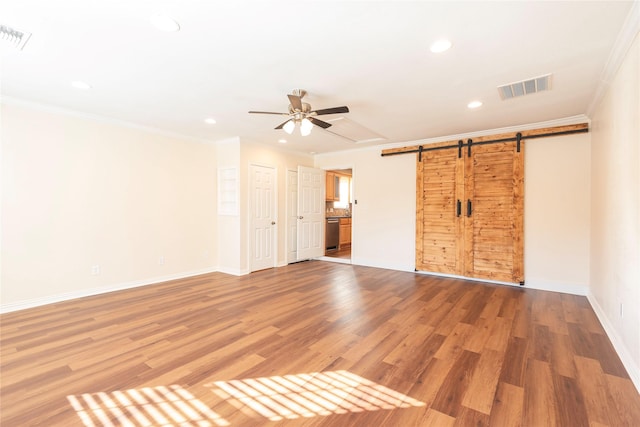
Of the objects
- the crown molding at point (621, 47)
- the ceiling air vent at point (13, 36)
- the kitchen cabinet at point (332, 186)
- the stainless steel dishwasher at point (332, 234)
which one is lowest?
the stainless steel dishwasher at point (332, 234)

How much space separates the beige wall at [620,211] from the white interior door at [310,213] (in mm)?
4917

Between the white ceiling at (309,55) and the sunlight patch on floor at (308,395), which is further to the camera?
the white ceiling at (309,55)

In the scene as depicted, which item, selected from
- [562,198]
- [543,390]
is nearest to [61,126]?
[543,390]

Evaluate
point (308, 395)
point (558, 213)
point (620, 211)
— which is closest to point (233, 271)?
point (308, 395)

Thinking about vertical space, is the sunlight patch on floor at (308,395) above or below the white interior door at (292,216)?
below

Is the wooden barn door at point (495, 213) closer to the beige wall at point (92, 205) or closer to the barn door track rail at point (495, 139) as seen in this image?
the barn door track rail at point (495, 139)

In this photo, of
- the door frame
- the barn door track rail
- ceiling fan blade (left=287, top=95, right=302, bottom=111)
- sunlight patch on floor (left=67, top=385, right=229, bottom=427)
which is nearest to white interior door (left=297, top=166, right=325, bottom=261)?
the door frame

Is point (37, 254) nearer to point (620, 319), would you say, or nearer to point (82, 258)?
point (82, 258)

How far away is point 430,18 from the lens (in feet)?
6.57

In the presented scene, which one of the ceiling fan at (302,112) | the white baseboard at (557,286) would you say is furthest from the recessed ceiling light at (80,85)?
the white baseboard at (557,286)

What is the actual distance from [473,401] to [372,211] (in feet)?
14.7

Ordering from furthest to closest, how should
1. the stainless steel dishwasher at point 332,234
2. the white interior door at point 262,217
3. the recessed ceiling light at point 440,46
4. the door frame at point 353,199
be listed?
the stainless steel dishwasher at point 332,234 → the door frame at point 353,199 → the white interior door at point 262,217 → the recessed ceiling light at point 440,46

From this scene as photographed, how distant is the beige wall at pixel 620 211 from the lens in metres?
2.12

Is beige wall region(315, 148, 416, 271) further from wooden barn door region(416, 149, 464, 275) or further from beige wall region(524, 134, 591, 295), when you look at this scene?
beige wall region(524, 134, 591, 295)
